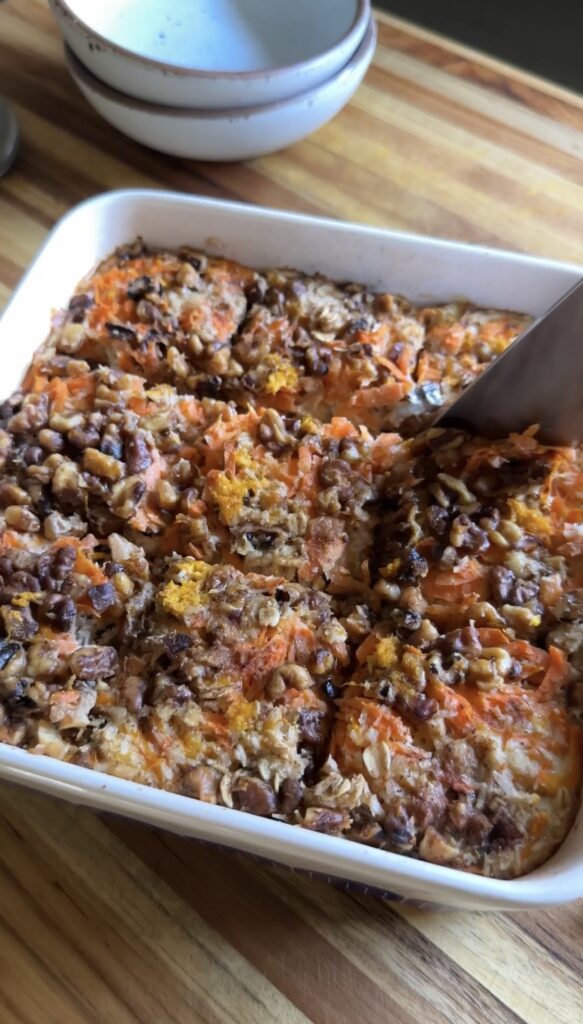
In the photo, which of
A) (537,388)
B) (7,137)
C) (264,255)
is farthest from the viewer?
(7,137)

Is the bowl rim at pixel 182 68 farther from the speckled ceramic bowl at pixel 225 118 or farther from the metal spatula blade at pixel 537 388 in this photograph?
the metal spatula blade at pixel 537 388

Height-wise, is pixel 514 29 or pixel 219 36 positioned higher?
pixel 514 29

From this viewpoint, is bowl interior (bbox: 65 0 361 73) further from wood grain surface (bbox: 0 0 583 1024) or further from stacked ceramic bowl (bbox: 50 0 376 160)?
wood grain surface (bbox: 0 0 583 1024)

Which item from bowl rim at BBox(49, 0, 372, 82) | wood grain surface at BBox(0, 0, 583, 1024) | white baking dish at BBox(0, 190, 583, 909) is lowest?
wood grain surface at BBox(0, 0, 583, 1024)

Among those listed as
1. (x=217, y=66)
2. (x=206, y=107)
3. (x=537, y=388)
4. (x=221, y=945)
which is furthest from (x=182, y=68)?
(x=221, y=945)

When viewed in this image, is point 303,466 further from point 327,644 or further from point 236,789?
point 236,789

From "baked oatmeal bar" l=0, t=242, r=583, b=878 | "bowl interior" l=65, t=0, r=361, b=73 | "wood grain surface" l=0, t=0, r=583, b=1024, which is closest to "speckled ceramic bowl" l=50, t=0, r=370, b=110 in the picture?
"bowl interior" l=65, t=0, r=361, b=73

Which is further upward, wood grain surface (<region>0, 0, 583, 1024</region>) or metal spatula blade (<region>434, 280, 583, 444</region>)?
metal spatula blade (<region>434, 280, 583, 444</region>)

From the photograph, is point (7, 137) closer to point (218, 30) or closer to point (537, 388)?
point (218, 30)
